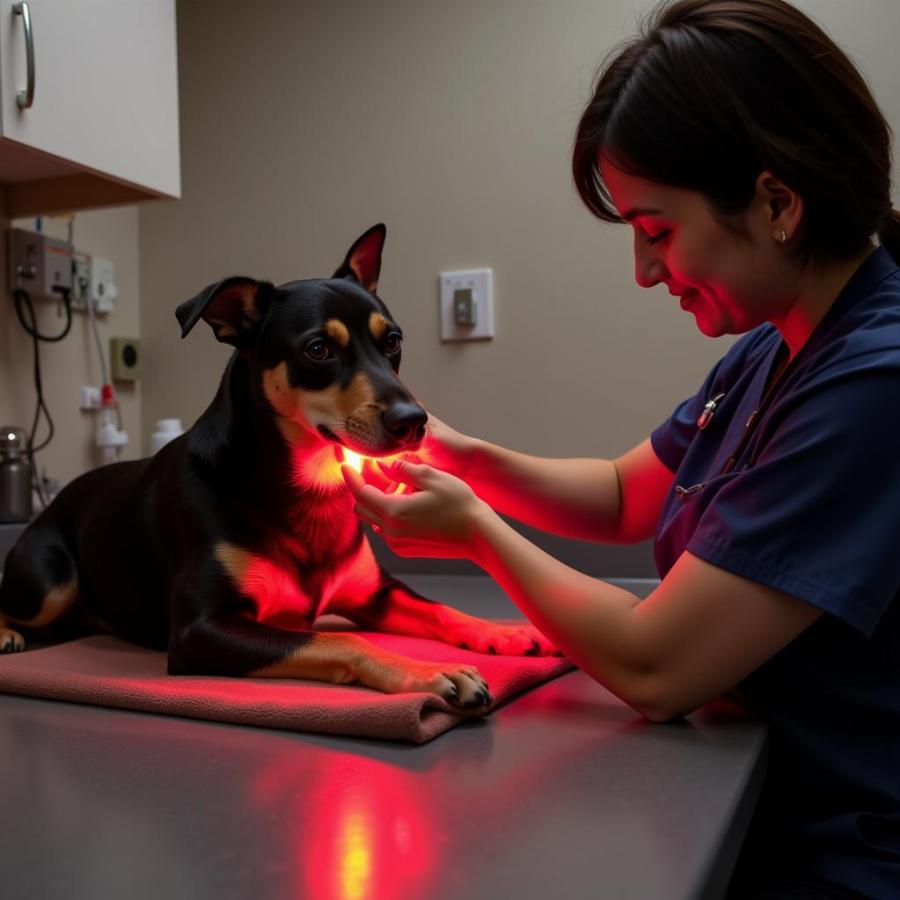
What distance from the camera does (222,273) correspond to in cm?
220

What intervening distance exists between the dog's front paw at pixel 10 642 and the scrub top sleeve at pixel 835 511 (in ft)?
3.06

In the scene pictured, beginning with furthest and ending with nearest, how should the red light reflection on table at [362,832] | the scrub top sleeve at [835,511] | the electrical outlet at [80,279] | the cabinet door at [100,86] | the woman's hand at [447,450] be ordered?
the electrical outlet at [80,279] < the cabinet door at [100,86] < the woman's hand at [447,450] < the scrub top sleeve at [835,511] < the red light reflection on table at [362,832]

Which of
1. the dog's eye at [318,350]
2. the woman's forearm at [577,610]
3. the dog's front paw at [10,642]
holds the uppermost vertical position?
the dog's eye at [318,350]

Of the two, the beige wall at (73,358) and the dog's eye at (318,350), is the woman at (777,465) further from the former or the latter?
the beige wall at (73,358)

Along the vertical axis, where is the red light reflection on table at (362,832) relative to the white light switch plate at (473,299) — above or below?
below

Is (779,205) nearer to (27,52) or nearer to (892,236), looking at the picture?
(892,236)

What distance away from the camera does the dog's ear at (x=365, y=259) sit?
1.36m

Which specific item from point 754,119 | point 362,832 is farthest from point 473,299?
point 362,832

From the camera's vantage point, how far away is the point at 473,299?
6.40ft

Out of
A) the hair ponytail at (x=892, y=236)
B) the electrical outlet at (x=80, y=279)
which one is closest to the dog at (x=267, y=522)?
the hair ponytail at (x=892, y=236)

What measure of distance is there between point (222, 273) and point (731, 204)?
4.97ft

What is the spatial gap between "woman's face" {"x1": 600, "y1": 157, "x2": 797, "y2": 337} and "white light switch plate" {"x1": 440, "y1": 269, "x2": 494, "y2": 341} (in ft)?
3.03

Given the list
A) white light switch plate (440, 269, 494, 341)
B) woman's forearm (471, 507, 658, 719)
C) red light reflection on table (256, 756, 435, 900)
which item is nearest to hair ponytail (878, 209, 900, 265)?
woman's forearm (471, 507, 658, 719)

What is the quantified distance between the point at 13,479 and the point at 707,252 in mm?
1429
